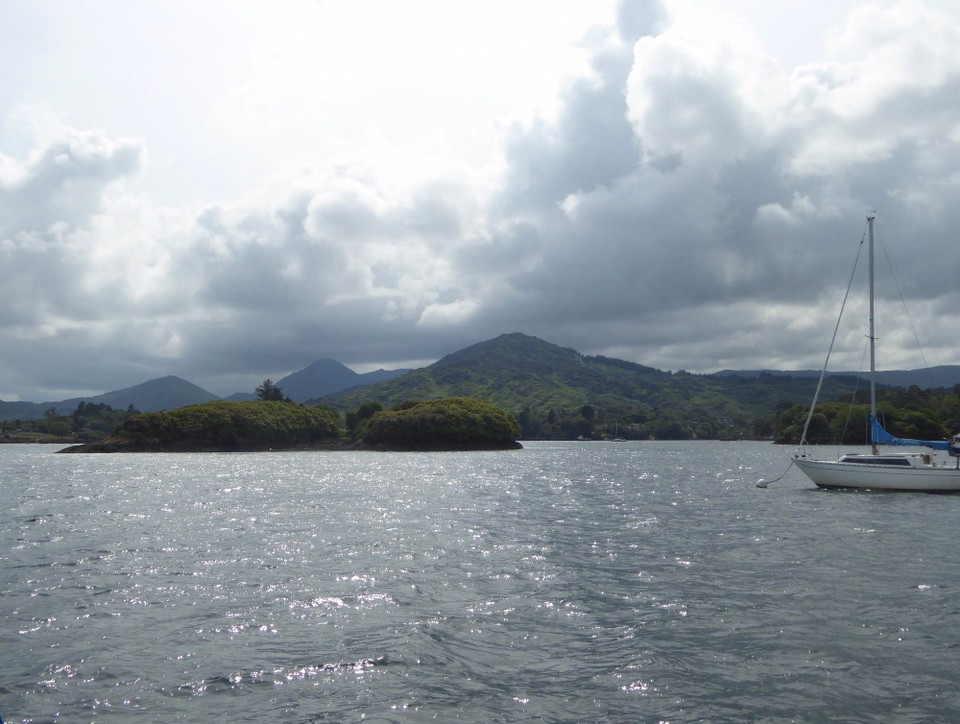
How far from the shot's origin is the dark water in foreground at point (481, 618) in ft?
53.0

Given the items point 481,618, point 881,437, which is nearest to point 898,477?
point 881,437

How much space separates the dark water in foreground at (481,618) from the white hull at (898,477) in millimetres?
15938

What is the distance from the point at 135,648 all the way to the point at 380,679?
23.0ft

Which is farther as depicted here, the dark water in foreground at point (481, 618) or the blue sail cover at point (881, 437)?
the blue sail cover at point (881, 437)

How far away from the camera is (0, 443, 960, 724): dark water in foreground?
16156 mm

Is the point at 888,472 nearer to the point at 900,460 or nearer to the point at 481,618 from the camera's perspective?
the point at 900,460

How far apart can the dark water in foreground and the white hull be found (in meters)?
15.9

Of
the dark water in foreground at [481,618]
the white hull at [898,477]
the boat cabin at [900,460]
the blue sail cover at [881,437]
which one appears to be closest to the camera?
the dark water in foreground at [481,618]

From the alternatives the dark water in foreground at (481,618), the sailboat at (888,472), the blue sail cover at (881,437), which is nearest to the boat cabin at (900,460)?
the sailboat at (888,472)

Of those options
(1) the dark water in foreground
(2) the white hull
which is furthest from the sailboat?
(1) the dark water in foreground

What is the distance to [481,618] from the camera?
22.9m

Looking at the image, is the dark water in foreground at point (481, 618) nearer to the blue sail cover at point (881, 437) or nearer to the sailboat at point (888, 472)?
the sailboat at point (888, 472)

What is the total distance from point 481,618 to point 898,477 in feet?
176

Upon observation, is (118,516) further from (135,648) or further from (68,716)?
(68,716)
